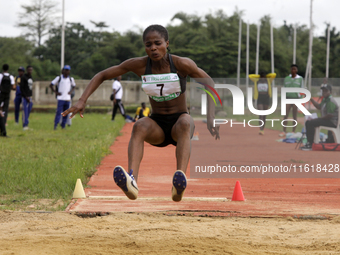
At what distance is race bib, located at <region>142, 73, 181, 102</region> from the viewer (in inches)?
202

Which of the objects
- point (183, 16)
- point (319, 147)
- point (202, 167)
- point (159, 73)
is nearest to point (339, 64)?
point (183, 16)

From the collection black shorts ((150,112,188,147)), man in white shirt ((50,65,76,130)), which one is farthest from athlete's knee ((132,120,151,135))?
man in white shirt ((50,65,76,130))

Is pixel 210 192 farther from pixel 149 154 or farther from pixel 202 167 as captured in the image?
pixel 149 154

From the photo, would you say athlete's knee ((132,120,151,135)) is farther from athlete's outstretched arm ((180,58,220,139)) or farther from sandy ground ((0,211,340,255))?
sandy ground ((0,211,340,255))

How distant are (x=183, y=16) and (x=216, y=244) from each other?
59.6 meters

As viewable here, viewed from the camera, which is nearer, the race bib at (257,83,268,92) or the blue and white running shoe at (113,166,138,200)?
the blue and white running shoe at (113,166,138,200)

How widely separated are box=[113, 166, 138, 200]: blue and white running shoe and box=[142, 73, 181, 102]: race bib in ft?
3.11

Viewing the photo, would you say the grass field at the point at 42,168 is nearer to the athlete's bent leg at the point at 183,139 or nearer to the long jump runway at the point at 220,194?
the long jump runway at the point at 220,194

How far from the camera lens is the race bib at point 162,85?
512 centimetres

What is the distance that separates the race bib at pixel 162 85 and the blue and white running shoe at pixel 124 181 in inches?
37.3

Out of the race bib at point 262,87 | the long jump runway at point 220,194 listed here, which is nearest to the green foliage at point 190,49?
the race bib at point 262,87

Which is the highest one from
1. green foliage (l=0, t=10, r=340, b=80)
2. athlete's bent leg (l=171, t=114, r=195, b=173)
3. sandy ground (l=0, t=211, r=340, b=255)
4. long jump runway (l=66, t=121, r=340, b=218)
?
green foliage (l=0, t=10, r=340, b=80)

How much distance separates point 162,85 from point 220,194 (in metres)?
2.84

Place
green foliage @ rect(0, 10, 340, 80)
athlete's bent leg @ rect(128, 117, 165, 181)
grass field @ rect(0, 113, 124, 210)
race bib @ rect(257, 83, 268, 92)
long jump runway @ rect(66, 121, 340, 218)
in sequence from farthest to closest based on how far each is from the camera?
green foliage @ rect(0, 10, 340, 80) < race bib @ rect(257, 83, 268, 92) < grass field @ rect(0, 113, 124, 210) < long jump runway @ rect(66, 121, 340, 218) < athlete's bent leg @ rect(128, 117, 165, 181)
